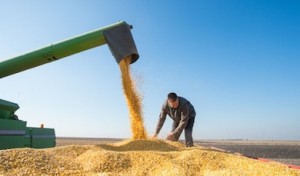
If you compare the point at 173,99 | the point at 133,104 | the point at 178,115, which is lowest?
the point at 178,115

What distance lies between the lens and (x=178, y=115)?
8898 mm

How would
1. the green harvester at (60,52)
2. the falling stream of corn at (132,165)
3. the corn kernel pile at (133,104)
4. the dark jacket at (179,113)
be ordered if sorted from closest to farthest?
the falling stream of corn at (132,165) < the green harvester at (60,52) < the corn kernel pile at (133,104) < the dark jacket at (179,113)

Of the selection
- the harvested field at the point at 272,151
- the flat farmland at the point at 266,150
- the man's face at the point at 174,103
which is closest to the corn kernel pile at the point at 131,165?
the flat farmland at the point at 266,150

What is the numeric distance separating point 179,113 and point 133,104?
4.44 feet

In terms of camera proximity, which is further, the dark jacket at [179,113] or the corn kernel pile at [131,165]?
the dark jacket at [179,113]

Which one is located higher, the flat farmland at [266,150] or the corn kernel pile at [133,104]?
the corn kernel pile at [133,104]

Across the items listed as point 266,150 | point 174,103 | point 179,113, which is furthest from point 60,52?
point 266,150

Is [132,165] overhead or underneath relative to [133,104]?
underneath

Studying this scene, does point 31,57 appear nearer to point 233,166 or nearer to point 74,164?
point 74,164

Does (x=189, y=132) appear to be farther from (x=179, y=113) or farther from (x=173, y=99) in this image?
(x=173, y=99)

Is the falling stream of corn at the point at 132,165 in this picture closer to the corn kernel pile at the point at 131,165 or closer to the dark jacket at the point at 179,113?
the corn kernel pile at the point at 131,165

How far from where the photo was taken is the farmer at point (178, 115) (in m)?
8.45

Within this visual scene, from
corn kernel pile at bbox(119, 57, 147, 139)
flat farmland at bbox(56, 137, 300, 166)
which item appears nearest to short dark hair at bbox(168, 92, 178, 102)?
corn kernel pile at bbox(119, 57, 147, 139)

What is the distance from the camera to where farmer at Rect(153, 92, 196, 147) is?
8445 mm
